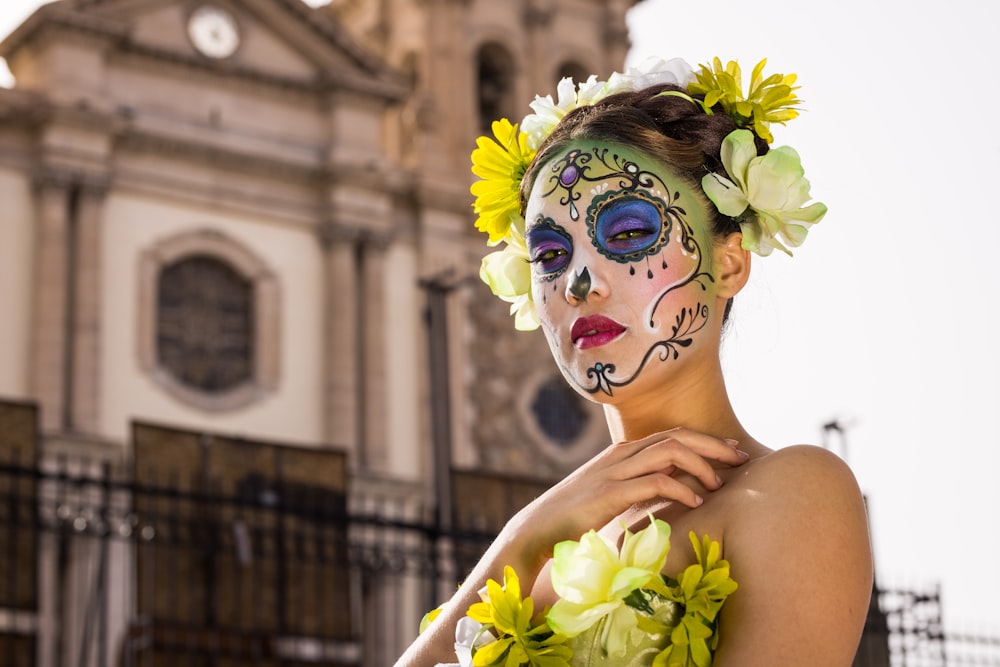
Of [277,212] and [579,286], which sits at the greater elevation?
[277,212]

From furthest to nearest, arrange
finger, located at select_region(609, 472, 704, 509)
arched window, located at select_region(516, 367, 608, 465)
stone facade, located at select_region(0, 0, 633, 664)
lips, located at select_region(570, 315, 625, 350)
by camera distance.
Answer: arched window, located at select_region(516, 367, 608, 465) → stone facade, located at select_region(0, 0, 633, 664) → lips, located at select_region(570, 315, 625, 350) → finger, located at select_region(609, 472, 704, 509)

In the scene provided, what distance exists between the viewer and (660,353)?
8.14 ft

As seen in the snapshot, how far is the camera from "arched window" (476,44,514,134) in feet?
83.5

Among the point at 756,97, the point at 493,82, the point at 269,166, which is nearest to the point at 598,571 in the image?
the point at 756,97

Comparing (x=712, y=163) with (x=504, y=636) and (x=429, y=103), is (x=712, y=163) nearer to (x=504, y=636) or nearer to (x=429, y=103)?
(x=504, y=636)

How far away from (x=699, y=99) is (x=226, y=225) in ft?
66.4

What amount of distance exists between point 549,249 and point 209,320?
1996cm

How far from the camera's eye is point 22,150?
21.1 meters

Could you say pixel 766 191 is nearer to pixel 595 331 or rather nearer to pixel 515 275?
pixel 595 331

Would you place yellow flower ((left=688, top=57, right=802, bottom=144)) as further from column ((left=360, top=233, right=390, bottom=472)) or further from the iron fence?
column ((left=360, top=233, right=390, bottom=472))

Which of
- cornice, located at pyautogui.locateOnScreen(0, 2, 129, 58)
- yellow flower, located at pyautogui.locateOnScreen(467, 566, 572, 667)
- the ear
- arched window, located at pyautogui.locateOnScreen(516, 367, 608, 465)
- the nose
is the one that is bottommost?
yellow flower, located at pyautogui.locateOnScreen(467, 566, 572, 667)

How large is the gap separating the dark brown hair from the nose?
208mm

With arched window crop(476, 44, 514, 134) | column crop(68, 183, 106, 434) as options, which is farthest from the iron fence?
arched window crop(476, 44, 514, 134)

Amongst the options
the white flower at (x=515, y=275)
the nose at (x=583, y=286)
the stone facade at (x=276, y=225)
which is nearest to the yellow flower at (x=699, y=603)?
the nose at (x=583, y=286)
